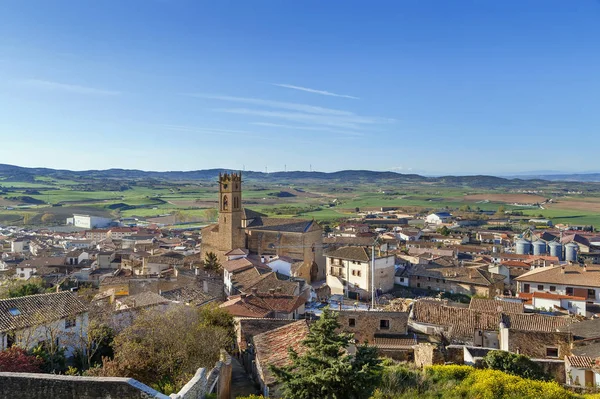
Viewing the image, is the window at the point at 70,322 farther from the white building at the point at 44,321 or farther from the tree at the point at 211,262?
the tree at the point at 211,262

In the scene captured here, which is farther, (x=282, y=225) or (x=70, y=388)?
(x=282, y=225)

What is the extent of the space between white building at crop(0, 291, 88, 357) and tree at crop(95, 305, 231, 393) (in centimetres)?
290

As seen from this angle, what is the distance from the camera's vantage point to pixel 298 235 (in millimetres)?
57594

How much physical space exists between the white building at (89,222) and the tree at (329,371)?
408ft

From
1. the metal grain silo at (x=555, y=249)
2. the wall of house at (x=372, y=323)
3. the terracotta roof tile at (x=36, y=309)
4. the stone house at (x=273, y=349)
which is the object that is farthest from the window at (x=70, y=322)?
the metal grain silo at (x=555, y=249)

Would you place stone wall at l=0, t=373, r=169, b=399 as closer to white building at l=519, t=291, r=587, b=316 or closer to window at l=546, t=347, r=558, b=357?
window at l=546, t=347, r=558, b=357

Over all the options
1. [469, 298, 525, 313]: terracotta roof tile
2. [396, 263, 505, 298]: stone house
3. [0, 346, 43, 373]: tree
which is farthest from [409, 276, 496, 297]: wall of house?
[0, 346, 43, 373]: tree

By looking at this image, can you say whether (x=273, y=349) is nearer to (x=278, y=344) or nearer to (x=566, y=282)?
(x=278, y=344)

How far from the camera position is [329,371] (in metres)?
12.0

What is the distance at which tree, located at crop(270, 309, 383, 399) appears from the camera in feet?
39.5

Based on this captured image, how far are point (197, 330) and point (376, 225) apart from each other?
101872mm

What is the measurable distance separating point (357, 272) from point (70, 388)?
38.4 metres

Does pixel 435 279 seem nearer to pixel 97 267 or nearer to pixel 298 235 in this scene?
pixel 298 235

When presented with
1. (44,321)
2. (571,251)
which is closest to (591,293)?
(571,251)
